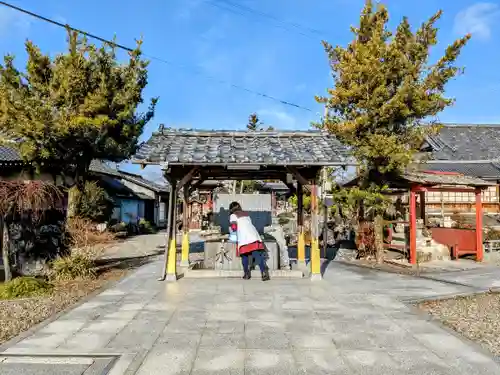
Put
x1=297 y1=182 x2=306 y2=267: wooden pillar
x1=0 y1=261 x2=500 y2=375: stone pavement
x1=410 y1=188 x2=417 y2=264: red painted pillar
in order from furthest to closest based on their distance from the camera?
x1=410 y1=188 x2=417 y2=264: red painted pillar → x1=297 y1=182 x2=306 y2=267: wooden pillar → x1=0 y1=261 x2=500 y2=375: stone pavement

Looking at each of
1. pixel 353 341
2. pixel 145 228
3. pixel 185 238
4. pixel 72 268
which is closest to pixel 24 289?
pixel 72 268

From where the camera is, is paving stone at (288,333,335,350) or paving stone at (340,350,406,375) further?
paving stone at (288,333,335,350)

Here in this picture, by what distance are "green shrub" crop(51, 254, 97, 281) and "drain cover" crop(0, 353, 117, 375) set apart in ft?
15.0

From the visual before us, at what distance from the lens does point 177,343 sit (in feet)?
15.7

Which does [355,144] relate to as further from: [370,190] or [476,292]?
[476,292]

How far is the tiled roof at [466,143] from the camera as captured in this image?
22.6 metres

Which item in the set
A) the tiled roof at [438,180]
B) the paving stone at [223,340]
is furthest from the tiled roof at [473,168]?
the paving stone at [223,340]

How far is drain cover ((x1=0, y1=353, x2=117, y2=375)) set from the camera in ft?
13.0

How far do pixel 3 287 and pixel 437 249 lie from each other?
1205cm

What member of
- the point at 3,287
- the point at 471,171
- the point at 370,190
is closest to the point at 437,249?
the point at 370,190

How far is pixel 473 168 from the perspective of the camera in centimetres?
2130

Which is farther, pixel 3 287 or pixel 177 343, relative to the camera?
pixel 3 287

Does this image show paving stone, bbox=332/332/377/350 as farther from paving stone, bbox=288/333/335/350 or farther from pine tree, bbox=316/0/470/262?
pine tree, bbox=316/0/470/262

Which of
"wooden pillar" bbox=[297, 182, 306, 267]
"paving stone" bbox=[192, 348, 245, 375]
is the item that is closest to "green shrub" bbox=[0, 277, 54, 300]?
"paving stone" bbox=[192, 348, 245, 375]
